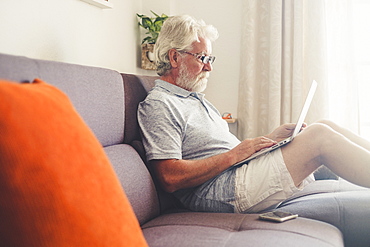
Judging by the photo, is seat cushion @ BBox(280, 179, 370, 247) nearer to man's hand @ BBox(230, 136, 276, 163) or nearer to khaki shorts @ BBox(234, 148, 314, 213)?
khaki shorts @ BBox(234, 148, 314, 213)

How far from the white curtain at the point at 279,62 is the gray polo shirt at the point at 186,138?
1253 millimetres

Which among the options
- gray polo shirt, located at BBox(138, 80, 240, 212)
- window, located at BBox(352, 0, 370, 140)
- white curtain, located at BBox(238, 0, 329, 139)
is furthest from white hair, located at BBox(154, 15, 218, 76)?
window, located at BBox(352, 0, 370, 140)

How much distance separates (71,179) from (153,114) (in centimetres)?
110

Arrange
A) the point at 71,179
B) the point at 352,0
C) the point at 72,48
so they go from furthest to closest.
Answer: the point at 352,0 → the point at 72,48 → the point at 71,179

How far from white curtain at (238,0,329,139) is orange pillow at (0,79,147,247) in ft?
8.10

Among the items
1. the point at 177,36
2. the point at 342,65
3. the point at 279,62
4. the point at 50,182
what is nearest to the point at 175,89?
the point at 177,36

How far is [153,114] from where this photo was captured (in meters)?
1.85

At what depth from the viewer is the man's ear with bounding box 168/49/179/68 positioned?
220 cm

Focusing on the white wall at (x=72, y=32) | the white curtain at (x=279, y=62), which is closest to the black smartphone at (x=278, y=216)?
the white wall at (x=72, y=32)

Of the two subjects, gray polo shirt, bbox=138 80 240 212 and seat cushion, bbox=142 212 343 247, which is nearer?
seat cushion, bbox=142 212 343 247

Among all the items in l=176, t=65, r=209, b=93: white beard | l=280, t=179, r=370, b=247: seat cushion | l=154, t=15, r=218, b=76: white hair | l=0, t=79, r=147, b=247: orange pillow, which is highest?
l=154, t=15, r=218, b=76: white hair

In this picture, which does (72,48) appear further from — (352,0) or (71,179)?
(352,0)

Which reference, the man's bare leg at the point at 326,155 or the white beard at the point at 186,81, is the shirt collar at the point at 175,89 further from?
the man's bare leg at the point at 326,155

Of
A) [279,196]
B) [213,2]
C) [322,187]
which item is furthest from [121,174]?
[213,2]
